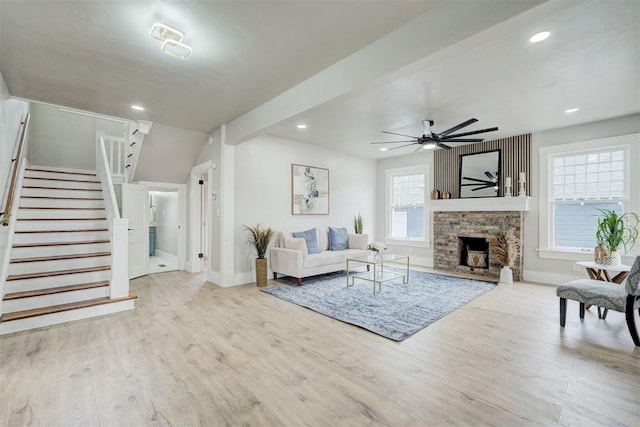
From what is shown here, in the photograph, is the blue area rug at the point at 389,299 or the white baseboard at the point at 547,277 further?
the white baseboard at the point at 547,277

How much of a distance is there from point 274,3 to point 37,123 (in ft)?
21.2

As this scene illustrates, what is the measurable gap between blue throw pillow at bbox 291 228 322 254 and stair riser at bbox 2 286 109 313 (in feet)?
9.95

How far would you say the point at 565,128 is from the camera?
493 centimetres

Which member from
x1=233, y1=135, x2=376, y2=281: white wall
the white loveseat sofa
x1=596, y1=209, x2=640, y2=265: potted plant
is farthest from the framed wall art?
x1=596, y1=209, x2=640, y2=265: potted plant

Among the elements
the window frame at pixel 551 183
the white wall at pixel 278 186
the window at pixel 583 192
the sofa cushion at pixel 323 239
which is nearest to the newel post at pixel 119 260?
the white wall at pixel 278 186

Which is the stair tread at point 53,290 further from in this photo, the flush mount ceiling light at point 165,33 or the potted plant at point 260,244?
the flush mount ceiling light at point 165,33

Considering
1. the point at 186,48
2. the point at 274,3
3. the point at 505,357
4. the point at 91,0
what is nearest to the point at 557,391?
the point at 505,357

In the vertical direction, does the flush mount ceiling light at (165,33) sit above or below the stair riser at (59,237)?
above

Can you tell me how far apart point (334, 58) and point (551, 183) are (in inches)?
188

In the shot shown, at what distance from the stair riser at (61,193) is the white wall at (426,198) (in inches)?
243

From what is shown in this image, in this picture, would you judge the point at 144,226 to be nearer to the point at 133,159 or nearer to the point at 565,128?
the point at 133,159

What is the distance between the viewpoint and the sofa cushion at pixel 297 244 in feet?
A: 16.1

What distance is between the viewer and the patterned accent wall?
534cm

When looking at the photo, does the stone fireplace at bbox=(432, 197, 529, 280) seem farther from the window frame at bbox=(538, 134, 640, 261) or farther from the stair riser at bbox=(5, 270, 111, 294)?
the stair riser at bbox=(5, 270, 111, 294)
